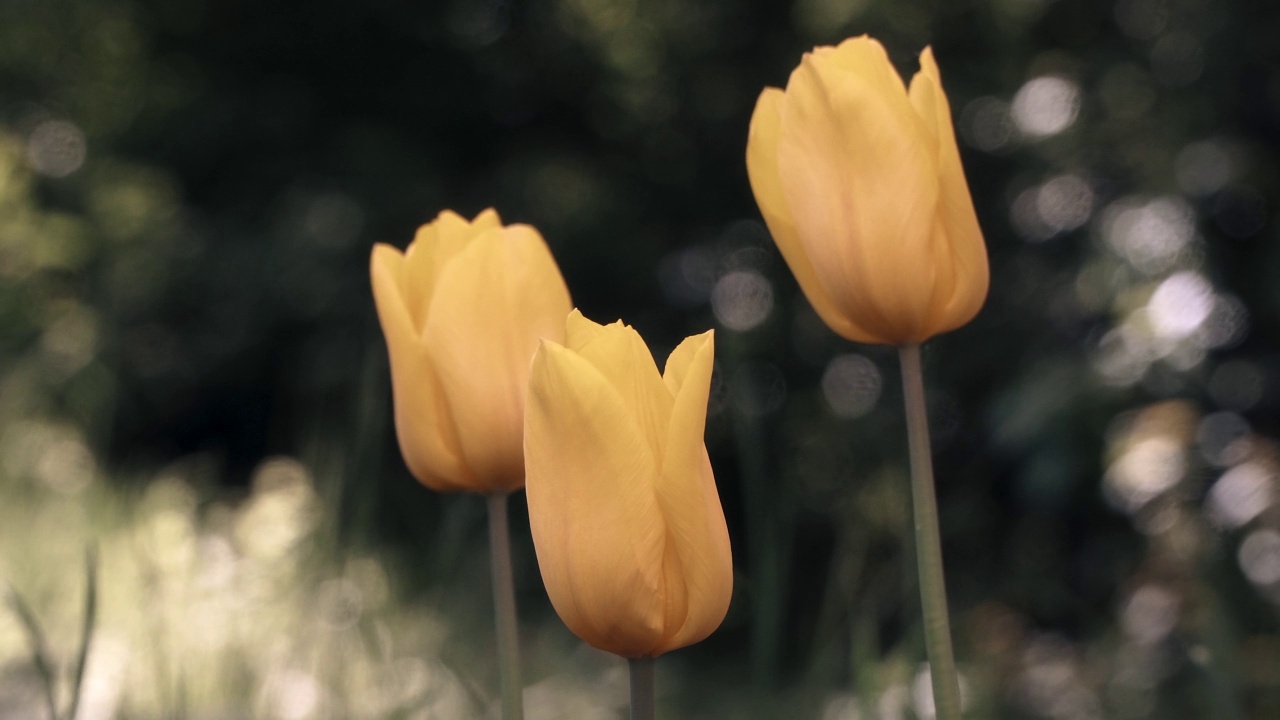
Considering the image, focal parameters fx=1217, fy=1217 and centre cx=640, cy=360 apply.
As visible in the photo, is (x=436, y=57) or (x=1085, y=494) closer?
(x=1085, y=494)

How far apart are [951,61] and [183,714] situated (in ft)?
6.76

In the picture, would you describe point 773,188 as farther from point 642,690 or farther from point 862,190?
point 642,690

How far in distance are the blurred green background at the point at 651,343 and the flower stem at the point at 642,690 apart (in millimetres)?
269

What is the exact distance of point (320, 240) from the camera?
314 cm

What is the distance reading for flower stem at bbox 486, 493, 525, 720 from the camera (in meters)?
0.50

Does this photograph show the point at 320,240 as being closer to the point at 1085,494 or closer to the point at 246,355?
the point at 246,355

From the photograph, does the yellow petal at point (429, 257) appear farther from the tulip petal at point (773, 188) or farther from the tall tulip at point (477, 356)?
the tulip petal at point (773, 188)

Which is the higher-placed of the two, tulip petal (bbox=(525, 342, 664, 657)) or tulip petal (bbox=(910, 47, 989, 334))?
tulip petal (bbox=(910, 47, 989, 334))

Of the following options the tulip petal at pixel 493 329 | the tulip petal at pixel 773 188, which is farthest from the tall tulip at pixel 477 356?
the tulip petal at pixel 773 188

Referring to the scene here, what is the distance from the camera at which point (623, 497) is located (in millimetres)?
423

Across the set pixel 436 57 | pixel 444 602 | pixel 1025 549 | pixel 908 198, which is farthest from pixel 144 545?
pixel 436 57

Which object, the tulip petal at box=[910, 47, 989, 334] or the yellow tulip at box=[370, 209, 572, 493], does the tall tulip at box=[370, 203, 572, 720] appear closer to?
the yellow tulip at box=[370, 209, 572, 493]

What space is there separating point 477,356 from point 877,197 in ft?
0.65

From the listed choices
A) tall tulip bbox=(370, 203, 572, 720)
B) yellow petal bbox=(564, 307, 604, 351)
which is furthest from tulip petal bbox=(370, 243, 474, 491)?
yellow petal bbox=(564, 307, 604, 351)
